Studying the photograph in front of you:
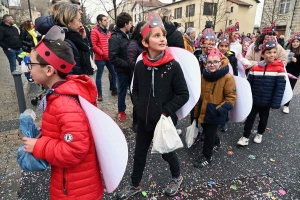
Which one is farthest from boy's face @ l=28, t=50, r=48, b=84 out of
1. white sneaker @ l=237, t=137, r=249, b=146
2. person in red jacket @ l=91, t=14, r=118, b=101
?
person in red jacket @ l=91, t=14, r=118, b=101

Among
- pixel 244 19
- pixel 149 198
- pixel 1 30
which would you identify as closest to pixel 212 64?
pixel 149 198

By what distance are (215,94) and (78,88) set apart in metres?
2.04

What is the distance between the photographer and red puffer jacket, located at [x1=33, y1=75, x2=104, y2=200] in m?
1.44

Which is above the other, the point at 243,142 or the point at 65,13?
the point at 65,13

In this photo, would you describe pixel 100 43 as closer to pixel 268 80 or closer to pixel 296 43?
pixel 268 80

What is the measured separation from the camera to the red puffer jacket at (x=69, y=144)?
4.71ft

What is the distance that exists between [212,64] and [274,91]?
4.25 feet

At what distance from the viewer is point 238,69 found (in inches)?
166

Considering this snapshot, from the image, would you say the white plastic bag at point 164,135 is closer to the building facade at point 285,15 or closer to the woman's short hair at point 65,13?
the woman's short hair at point 65,13

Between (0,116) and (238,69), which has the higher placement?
(238,69)

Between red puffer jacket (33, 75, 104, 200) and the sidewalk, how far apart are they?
1.44 metres

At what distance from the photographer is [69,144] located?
1.44 m

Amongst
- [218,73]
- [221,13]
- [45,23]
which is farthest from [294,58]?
[221,13]

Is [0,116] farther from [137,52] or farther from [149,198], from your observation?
[149,198]
